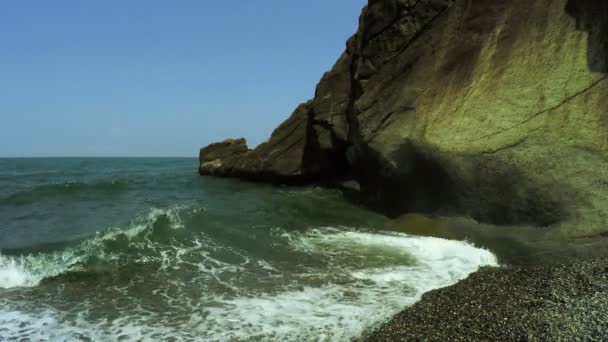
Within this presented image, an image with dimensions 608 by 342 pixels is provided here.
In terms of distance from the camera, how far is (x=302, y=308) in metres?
7.05

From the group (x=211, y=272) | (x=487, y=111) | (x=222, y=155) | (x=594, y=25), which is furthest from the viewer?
(x=222, y=155)

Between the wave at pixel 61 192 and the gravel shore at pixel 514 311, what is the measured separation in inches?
727

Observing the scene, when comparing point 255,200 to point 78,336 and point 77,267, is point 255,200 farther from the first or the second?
point 78,336

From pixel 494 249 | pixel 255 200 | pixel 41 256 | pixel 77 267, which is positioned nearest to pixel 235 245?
pixel 77 267

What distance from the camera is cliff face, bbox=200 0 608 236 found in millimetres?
10633

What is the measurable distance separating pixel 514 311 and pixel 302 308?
3164 mm

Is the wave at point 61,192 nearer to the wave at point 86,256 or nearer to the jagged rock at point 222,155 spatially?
the jagged rock at point 222,155

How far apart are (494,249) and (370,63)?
10064 mm

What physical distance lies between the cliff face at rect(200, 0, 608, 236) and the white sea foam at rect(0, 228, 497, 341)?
2317 mm

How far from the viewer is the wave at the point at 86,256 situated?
8828 millimetres

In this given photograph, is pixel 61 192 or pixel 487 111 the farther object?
pixel 61 192

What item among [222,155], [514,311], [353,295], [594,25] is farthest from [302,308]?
[222,155]

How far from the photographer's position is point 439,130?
13.1m

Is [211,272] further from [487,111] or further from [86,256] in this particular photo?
[487,111]
